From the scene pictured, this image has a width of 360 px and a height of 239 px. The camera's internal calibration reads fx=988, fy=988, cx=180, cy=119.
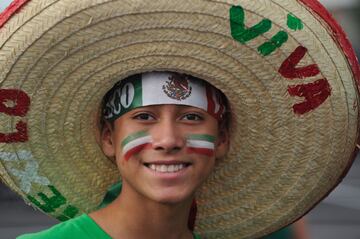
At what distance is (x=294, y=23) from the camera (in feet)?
10.1

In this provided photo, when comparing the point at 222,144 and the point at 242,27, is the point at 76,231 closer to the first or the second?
the point at 222,144

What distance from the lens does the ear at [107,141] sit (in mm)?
3475

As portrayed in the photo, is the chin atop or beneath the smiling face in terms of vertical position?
beneath

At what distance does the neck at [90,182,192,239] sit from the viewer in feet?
11.1

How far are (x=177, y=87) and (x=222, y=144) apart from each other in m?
0.35

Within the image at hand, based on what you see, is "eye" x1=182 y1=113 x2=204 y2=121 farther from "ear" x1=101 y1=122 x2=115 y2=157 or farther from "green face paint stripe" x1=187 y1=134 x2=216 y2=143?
"ear" x1=101 y1=122 x2=115 y2=157

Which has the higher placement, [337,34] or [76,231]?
[337,34]

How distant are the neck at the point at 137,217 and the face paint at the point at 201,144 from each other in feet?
0.69

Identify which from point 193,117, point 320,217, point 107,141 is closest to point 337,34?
point 193,117

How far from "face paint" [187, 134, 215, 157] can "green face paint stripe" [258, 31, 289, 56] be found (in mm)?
357

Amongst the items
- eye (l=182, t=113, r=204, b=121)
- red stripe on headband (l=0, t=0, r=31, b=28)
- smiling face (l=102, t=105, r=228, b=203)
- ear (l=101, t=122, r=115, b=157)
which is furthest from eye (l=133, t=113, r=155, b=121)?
red stripe on headband (l=0, t=0, r=31, b=28)

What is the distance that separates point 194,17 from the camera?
119 inches

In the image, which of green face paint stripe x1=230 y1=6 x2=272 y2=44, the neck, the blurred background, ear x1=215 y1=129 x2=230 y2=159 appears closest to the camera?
green face paint stripe x1=230 y1=6 x2=272 y2=44

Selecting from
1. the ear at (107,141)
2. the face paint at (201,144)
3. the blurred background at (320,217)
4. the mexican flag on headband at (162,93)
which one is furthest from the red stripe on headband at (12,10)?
the blurred background at (320,217)
